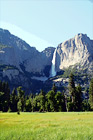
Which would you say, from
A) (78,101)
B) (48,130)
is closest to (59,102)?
(78,101)

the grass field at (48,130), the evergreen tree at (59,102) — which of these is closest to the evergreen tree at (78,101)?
the evergreen tree at (59,102)

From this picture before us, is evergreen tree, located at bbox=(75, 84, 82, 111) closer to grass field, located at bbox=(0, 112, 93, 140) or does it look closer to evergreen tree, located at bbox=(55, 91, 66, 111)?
evergreen tree, located at bbox=(55, 91, 66, 111)

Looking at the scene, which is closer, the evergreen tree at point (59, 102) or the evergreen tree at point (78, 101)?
the evergreen tree at point (78, 101)

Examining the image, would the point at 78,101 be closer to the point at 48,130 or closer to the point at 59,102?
the point at 59,102

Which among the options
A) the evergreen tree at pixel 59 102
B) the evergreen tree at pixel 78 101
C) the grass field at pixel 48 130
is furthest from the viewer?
the evergreen tree at pixel 59 102

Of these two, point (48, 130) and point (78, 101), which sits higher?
point (78, 101)

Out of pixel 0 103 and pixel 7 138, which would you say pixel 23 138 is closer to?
pixel 7 138

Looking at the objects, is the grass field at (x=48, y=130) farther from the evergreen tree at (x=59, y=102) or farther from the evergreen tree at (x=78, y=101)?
the evergreen tree at (x=59, y=102)

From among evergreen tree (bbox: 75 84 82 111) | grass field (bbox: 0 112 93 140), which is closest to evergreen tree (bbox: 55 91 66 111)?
evergreen tree (bbox: 75 84 82 111)

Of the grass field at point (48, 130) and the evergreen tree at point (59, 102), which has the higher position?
the evergreen tree at point (59, 102)

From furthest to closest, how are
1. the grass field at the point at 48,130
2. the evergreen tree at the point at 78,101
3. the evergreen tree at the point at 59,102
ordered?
the evergreen tree at the point at 59,102 → the evergreen tree at the point at 78,101 → the grass field at the point at 48,130

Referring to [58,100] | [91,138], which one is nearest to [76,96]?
[58,100]

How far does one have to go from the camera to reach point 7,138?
19.6m

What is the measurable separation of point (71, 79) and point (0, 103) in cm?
5647
